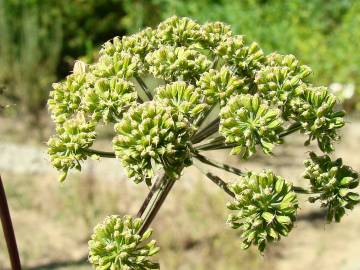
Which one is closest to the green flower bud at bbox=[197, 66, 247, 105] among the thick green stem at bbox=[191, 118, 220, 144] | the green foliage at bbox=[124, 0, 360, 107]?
the thick green stem at bbox=[191, 118, 220, 144]

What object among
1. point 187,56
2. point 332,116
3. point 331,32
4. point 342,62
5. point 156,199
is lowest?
point 156,199

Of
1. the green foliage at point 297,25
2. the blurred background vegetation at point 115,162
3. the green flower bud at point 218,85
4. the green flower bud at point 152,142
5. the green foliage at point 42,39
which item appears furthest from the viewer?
the green foliage at point 297,25

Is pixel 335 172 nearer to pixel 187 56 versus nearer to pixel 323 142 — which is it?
pixel 323 142

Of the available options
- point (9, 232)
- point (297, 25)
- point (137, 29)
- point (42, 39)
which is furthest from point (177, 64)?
point (297, 25)

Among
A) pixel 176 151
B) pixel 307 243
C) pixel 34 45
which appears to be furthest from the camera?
pixel 34 45

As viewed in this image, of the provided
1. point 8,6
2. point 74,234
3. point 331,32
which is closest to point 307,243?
point 74,234

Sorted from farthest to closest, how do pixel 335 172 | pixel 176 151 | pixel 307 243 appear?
pixel 307 243 < pixel 335 172 < pixel 176 151

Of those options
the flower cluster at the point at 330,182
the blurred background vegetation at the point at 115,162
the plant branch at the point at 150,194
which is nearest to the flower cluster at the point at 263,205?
the flower cluster at the point at 330,182

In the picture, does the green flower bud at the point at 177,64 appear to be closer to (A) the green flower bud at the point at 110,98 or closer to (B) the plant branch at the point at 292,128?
(A) the green flower bud at the point at 110,98
